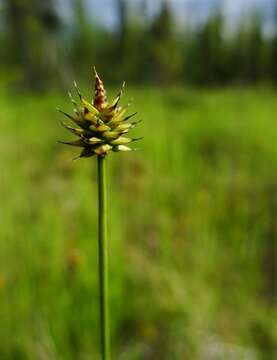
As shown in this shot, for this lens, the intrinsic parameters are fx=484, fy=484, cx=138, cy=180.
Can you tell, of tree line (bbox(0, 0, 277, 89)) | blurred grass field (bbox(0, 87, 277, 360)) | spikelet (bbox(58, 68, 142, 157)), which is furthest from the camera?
tree line (bbox(0, 0, 277, 89))

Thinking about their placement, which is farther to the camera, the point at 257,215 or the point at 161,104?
the point at 161,104

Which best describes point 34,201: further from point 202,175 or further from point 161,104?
point 161,104

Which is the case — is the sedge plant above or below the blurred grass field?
above

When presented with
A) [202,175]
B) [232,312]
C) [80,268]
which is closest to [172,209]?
[202,175]

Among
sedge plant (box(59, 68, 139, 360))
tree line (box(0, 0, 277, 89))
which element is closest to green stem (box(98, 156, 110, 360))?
sedge plant (box(59, 68, 139, 360))

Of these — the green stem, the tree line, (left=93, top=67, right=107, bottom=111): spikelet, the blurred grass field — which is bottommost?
the blurred grass field

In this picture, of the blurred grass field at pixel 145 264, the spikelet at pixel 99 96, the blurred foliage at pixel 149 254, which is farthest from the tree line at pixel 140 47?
the spikelet at pixel 99 96

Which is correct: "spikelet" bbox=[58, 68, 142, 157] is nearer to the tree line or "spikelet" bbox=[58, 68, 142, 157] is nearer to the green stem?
the green stem
